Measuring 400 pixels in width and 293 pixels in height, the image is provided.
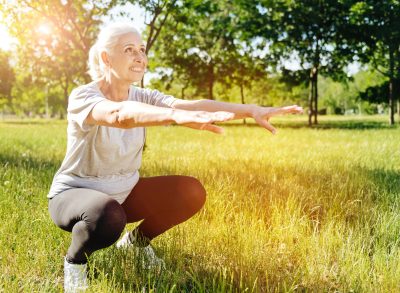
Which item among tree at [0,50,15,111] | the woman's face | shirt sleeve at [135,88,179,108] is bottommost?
shirt sleeve at [135,88,179,108]

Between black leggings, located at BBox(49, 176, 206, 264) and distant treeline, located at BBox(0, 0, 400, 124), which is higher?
distant treeline, located at BBox(0, 0, 400, 124)

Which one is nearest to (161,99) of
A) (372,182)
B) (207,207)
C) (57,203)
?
(57,203)

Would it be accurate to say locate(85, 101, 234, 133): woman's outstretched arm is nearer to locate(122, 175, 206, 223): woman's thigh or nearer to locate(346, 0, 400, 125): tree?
locate(122, 175, 206, 223): woman's thigh

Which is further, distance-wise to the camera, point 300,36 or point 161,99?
point 300,36

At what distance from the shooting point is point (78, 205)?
2.83m

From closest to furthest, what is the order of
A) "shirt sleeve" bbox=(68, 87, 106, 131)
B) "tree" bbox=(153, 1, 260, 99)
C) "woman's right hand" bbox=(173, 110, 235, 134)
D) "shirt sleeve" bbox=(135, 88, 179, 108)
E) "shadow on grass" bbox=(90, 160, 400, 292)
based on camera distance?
"woman's right hand" bbox=(173, 110, 235, 134), "shirt sleeve" bbox=(68, 87, 106, 131), "shadow on grass" bbox=(90, 160, 400, 292), "shirt sleeve" bbox=(135, 88, 179, 108), "tree" bbox=(153, 1, 260, 99)

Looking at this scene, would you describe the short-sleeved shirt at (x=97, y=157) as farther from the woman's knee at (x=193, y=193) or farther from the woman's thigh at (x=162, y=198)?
the woman's knee at (x=193, y=193)

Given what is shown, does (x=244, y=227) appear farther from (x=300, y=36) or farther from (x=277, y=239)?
(x=300, y=36)

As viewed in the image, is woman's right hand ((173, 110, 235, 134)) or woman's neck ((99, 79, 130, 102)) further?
woman's neck ((99, 79, 130, 102))

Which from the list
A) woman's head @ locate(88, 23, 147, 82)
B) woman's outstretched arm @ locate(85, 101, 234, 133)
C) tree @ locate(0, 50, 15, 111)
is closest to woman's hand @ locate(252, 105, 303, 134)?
woman's outstretched arm @ locate(85, 101, 234, 133)

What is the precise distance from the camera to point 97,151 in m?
3.14

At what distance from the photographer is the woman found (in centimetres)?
266

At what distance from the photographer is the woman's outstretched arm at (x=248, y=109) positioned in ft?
9.09

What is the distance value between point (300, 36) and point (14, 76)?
4068 cm
